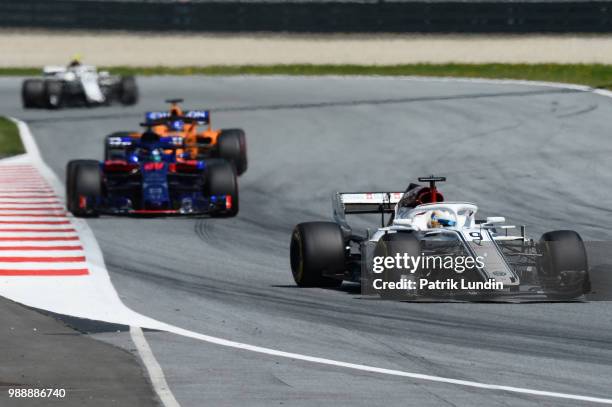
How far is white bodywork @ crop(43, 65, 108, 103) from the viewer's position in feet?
110

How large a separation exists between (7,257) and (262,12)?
28.6 metres

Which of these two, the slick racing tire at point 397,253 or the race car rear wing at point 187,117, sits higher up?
the race car rear wing at point 187,117

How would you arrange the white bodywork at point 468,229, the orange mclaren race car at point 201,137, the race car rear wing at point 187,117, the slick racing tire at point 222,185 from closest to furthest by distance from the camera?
the white bodywork at point 468,229, the slick racing tire at point 222,185, the race car rear wing at point 187,117, the orange mclaren race car at point 201,137

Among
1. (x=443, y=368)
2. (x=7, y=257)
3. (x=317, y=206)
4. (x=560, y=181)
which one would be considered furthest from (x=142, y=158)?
(x=443, y=368)

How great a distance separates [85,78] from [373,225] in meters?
17.6

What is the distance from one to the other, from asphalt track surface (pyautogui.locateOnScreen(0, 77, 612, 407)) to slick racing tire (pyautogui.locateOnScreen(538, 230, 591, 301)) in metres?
0.15

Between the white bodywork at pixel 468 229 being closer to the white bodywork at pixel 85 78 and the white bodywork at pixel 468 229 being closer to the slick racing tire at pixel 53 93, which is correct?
the slick racing tire at pixel 53 93

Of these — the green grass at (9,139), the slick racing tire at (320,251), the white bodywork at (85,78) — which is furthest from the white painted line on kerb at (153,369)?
the white bodywork at (85,78)

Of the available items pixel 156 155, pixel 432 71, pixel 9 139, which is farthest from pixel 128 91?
pixel 156 155

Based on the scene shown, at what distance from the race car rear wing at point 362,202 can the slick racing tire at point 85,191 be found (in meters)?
5.21

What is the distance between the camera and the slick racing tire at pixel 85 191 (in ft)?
60.1

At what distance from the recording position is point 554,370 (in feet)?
30.5

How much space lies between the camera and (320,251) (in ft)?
41.6

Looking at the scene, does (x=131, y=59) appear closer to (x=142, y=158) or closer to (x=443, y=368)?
(x=142, y=158)
